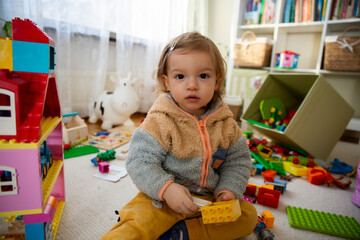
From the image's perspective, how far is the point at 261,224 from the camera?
2.35 feet

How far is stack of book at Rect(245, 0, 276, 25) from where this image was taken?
7.10 feet

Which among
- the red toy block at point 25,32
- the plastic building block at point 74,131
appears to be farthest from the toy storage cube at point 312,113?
the red toy block at point 25,32

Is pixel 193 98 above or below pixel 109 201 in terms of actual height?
above

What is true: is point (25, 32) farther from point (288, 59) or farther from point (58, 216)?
point (288, 59)

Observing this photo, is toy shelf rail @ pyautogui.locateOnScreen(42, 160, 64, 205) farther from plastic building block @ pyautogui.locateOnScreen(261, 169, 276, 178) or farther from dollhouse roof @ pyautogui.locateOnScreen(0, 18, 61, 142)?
plastic building block @ pyautogui.locateOnScreen(261, 169, 276, 178)

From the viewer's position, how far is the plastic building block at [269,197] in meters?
0.85

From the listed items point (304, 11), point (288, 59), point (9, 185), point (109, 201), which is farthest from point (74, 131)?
point (304, 11)

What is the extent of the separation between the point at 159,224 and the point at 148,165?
0.14 metres

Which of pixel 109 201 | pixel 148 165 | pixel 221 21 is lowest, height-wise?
pixel 109 201

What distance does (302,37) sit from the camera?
7.45ft

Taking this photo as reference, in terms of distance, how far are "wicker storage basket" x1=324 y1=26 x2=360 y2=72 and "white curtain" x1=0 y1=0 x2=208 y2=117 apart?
1.39m

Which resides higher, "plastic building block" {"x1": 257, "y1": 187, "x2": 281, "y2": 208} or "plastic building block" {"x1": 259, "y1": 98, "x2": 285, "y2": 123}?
"plastic building block" {"x1": 259, "y1": 98, "x2": 285, "y2": 123}

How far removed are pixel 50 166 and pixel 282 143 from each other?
4.35 ft

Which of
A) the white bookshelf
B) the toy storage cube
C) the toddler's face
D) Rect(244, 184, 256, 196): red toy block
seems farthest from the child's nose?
the white bookshelf
